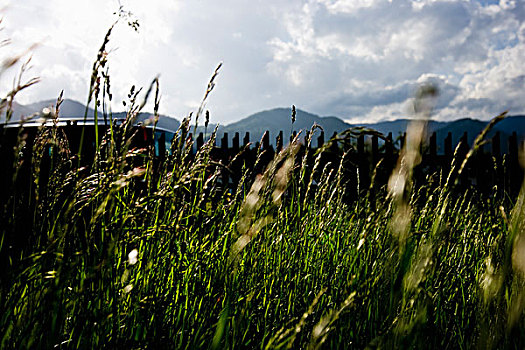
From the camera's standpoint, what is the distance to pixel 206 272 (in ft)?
5.46

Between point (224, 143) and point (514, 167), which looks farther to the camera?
point (514, 167)

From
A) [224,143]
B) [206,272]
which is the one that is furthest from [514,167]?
[206,272]

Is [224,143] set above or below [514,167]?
above

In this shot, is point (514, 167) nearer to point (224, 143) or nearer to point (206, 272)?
point (224, 143)

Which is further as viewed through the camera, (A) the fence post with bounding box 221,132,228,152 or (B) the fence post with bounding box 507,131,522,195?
(B) the fence post with bounding box 507,131,522,195

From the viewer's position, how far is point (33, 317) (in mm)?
1043

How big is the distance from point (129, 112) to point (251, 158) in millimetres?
5707

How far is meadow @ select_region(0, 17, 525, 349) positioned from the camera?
0.96 metres

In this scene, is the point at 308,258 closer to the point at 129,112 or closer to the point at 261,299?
the point at 261,299

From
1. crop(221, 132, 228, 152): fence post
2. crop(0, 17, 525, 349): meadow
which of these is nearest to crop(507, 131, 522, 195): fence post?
crop(221, 132, 228, 152): fence post

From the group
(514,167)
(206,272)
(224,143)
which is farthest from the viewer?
(514,167)

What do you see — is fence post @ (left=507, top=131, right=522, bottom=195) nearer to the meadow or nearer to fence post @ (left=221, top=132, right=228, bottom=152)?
fence post @ (left=221, top=132, right=228, bottom=152)

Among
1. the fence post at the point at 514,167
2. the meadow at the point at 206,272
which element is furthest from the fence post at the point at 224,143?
the meadow at the point at 206,272

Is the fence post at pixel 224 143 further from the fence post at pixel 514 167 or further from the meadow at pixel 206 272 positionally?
the meadow at pixel 206 272
